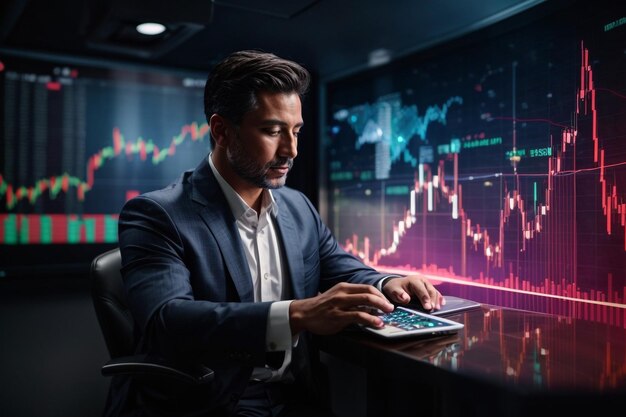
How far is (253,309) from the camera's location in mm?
1231

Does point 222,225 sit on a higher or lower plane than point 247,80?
lower

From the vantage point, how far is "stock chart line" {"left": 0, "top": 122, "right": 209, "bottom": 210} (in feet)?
8.45

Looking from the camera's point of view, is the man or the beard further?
the beard

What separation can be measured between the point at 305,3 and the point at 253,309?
132 centimetres

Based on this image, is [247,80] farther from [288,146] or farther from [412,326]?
[412,326]

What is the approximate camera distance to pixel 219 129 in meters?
1.67

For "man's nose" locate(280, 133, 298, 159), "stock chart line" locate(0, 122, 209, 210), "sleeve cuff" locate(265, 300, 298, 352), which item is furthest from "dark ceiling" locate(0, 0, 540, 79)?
"sleeve cuff" locate(265, 300, 298, 352)

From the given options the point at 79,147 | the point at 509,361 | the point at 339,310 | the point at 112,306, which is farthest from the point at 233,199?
the point at 79,147

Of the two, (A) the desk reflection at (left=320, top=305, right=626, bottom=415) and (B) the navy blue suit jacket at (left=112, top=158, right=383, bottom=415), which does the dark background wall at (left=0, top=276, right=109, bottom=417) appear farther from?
(A) the desk reflection at (left=320, top=305, right=626, bottom=415)

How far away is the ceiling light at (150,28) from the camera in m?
2.27

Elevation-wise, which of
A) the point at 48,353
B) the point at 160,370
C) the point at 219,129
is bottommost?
the point at 48,353

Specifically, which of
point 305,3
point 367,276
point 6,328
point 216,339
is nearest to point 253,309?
point 216,339

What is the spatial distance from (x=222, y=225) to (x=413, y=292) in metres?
0.59

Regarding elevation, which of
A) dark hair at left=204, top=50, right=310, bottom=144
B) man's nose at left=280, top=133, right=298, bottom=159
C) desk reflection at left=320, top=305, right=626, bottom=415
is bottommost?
desk reflection at left=320, top=305, right=626, bottom=415
